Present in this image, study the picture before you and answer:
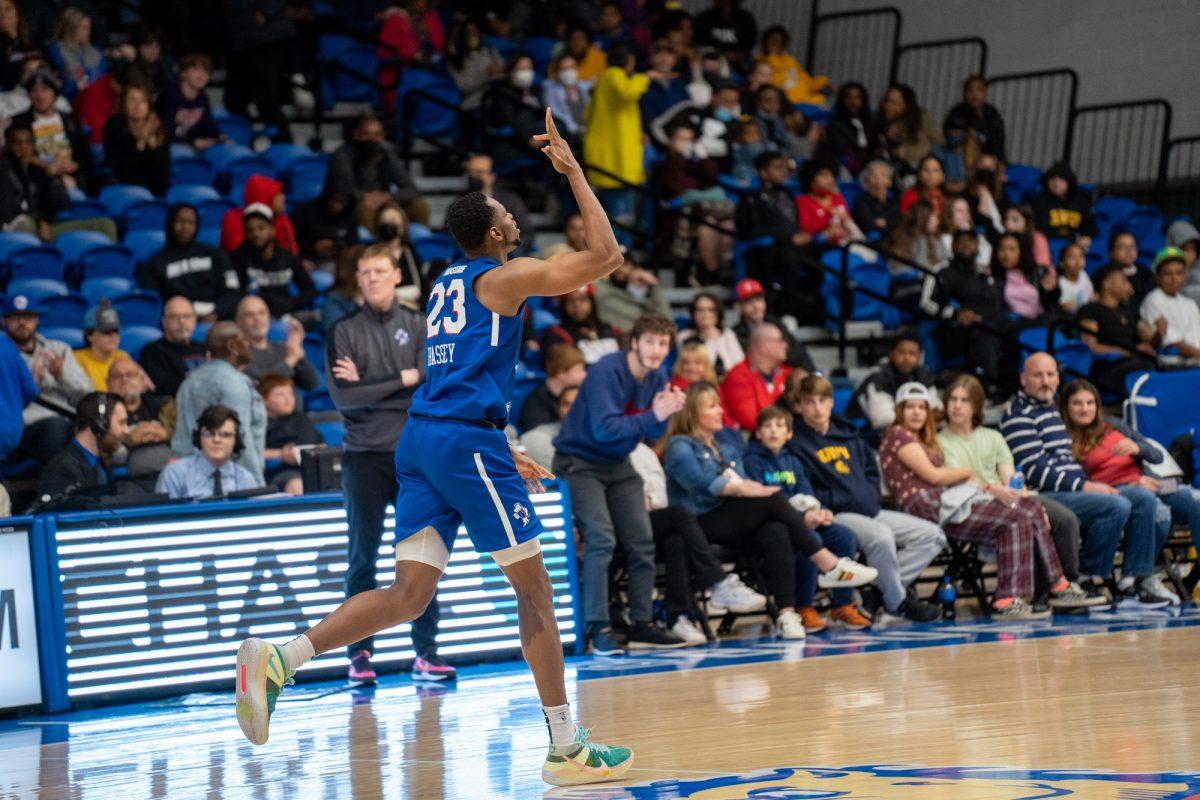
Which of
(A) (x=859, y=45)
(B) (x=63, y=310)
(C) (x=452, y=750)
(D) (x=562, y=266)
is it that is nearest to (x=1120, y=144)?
(A) (x=859, y=45)

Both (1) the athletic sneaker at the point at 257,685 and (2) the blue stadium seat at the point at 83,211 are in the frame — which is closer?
(1) the athletic sneaker at the point at 257,685

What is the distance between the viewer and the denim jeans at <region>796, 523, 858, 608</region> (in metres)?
9.29

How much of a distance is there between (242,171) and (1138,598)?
24.0ft

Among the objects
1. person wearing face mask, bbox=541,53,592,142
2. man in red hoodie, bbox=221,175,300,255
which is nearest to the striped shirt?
man in red hoodie, bbox=221,175,300,255

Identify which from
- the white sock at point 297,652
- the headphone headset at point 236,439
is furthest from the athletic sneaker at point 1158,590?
the white sock at point 297,652

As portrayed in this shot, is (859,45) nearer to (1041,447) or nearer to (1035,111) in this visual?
(1035,111)

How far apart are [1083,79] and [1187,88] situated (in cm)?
117

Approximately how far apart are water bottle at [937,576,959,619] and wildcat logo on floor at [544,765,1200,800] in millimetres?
5209

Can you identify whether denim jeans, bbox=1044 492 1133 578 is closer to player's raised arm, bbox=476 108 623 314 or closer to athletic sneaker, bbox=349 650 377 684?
athletic sneaker, bbox=349 650 377 684

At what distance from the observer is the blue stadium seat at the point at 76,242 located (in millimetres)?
11227

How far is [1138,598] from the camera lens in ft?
33.5

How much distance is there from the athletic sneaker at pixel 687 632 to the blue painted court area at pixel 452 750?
236 millimetres

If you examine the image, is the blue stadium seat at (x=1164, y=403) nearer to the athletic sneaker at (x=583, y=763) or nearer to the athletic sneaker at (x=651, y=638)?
the athletic sneaker at (x=651, y=638)

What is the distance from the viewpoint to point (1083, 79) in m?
17.1
